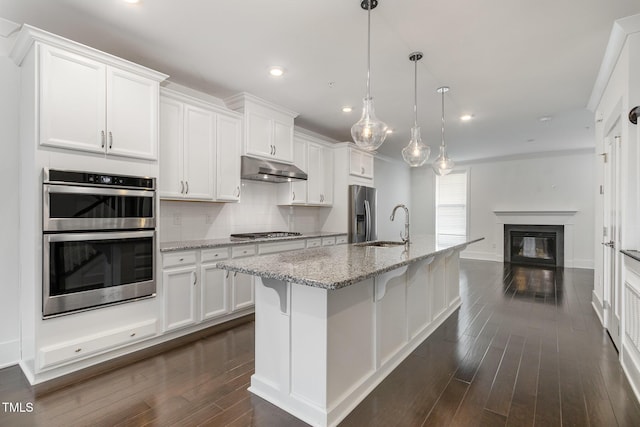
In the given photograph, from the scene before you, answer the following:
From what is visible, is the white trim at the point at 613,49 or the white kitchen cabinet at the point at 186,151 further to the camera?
the white kitchen cabinet at the point at 186,151

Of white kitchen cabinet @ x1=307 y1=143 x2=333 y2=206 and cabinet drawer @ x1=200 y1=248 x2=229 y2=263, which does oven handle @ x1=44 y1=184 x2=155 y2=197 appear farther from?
white kitchen cabinet @ x1=307 y1=143 x2=333 y2=206

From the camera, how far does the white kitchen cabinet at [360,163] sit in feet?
17.4

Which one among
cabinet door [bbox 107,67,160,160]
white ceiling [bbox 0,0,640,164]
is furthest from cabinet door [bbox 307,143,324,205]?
cabinet door [bbox 107,67,160,160]

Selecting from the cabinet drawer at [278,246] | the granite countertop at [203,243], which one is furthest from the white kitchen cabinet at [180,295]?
the cabinet drawer at [278,246]

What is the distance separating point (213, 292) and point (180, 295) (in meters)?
0.35

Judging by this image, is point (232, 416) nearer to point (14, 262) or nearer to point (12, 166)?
point (14, 262)

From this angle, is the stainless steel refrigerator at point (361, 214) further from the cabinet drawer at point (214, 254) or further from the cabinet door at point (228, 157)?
the cabinet drawer at point (214, 254)

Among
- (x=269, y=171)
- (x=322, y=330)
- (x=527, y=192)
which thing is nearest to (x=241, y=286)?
(x=269, y=171)

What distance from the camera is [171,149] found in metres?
3.08

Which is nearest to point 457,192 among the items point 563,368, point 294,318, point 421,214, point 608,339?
point 421,214

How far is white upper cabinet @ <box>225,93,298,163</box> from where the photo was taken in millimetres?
3771

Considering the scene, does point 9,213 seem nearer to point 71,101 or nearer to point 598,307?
point 71,101

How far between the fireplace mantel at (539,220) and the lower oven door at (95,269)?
7.73 m

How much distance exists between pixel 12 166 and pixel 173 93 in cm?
141
